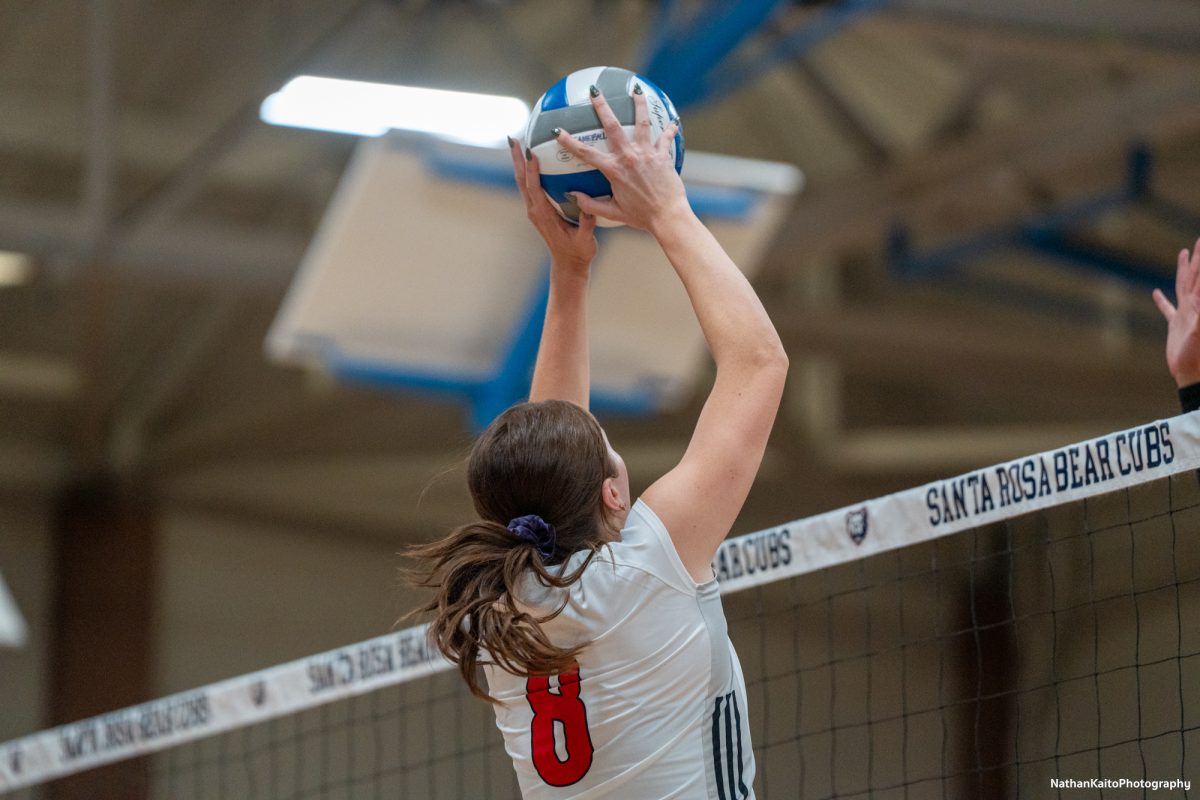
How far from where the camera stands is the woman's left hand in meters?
3.01

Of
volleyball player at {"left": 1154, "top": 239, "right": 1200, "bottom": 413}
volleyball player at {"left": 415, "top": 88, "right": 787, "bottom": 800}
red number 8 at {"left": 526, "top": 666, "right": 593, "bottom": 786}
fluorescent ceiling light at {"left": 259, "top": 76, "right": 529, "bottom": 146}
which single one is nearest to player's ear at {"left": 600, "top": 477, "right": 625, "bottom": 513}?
volleyball player at {"left": 415, "top": 88, "right": 787, "bottom": 800}

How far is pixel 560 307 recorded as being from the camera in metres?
3.05

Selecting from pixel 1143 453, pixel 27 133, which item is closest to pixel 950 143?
pixel 27 133

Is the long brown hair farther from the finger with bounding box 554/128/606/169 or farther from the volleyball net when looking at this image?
the volleyball net

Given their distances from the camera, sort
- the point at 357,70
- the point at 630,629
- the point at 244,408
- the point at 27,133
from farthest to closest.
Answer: the point at 244,408 < the point at 27,133 < the point at 357,70 < the point at 630,629

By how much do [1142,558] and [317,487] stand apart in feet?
28.1

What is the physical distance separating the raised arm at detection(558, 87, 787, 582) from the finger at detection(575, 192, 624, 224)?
6.9 inches

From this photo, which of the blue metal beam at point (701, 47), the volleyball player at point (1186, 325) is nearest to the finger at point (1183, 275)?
the volleyball player at point (1186, 325)

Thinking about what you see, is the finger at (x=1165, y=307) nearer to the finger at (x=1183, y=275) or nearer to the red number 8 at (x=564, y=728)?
the finger at (x=1183, y=275)

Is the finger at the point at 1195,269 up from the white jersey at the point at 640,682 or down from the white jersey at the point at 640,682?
up

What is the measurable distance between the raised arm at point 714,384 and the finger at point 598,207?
0.18 meters

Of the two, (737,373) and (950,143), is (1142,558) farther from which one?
(737,373)

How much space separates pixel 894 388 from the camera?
16.9m

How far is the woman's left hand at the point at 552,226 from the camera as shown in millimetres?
3006
